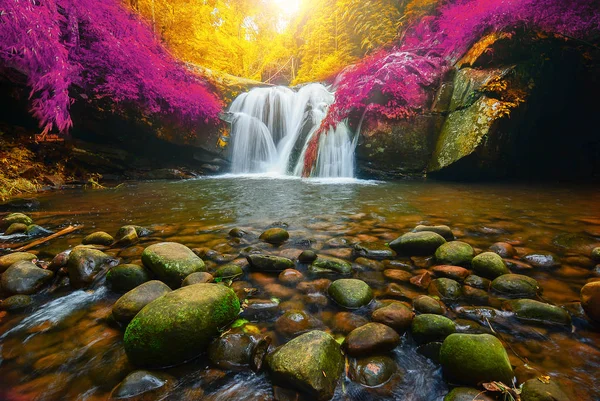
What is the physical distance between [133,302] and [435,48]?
11.8 meters

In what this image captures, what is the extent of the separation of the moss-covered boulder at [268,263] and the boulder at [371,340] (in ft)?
3.51

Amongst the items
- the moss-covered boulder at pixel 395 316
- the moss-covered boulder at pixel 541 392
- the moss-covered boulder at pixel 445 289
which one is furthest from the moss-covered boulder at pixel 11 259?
the moss-covered boulder at pixel 541 392

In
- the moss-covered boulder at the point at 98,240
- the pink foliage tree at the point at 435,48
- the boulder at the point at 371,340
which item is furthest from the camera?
the pink foliage tree at the point at 435,48

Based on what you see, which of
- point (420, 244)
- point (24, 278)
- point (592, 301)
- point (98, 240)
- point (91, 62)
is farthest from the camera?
point (91, 62)

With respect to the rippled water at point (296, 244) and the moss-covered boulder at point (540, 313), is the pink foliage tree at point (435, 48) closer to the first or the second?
the rippled water at point (296, 244)

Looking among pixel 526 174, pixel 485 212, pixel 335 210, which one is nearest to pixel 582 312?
pixel 485 212

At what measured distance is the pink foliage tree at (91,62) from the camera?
17.0ft

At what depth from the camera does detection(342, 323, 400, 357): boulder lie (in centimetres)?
157

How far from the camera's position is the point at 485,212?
15.3ft

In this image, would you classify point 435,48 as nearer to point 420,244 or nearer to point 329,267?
point 420,244

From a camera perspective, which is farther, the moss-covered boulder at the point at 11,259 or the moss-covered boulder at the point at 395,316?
the moss-covered boulder at the point at 11,259

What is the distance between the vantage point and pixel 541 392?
1191 mm

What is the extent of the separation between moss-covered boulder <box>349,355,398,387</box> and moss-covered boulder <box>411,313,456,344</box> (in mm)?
272

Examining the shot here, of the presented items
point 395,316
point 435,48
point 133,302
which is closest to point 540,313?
point 395,316
